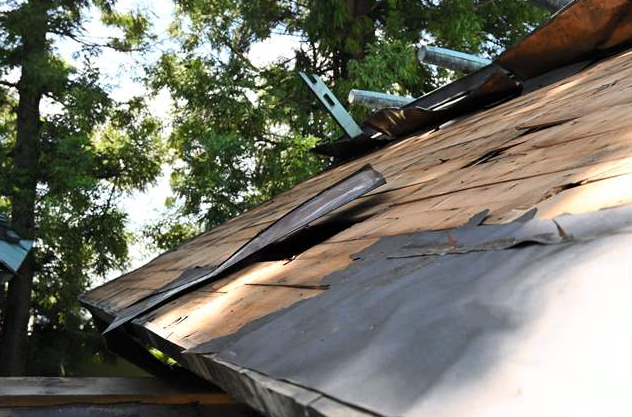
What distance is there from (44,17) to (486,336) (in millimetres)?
13671

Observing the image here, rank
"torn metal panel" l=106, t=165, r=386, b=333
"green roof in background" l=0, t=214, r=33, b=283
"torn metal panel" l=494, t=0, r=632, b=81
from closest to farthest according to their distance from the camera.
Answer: "torn metal panel" l=106, t=165, r=386, b=333 < "torn metal panel" l=494, t=0, r=632, b=81 < "green roof in background" l=0, t=214, r=33, b=283

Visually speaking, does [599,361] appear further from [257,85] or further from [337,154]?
[257,85]

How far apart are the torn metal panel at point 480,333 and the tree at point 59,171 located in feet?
36.2

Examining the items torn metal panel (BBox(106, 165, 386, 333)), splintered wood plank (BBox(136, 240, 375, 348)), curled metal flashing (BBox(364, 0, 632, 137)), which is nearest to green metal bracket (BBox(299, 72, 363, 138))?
curled metal flashing (BBox(364, 0, 632, 137))

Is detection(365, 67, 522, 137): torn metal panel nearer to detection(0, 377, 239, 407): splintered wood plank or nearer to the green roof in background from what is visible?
detection(0, 377, 239, 407): splintered wood plank

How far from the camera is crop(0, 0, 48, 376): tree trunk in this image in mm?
12156

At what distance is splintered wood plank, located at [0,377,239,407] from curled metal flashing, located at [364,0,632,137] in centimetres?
289

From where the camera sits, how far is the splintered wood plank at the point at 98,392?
6.30ft

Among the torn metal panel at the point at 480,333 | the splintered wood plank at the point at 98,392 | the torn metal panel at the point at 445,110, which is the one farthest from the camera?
the torn metal panel at the point at 445,110

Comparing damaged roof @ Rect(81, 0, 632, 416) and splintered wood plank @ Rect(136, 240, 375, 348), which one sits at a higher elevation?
splintered wood plank @ Rect(136, 240, 375, 348)

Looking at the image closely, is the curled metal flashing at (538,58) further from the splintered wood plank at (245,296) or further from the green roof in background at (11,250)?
the green roof in background at (11,250)

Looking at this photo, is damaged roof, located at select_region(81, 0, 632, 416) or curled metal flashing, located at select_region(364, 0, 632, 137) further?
curled metal flashing, located at select_region(364, 0, 632, 137)

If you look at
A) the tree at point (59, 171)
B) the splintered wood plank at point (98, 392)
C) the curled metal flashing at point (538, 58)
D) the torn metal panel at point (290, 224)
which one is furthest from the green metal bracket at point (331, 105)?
the tree at point (59, 171)

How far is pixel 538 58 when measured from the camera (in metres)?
4.23
